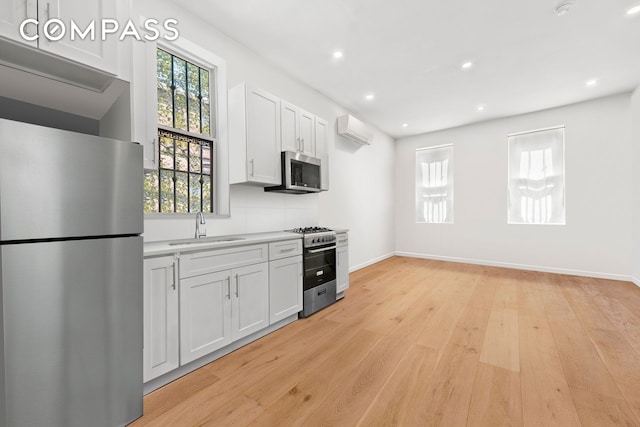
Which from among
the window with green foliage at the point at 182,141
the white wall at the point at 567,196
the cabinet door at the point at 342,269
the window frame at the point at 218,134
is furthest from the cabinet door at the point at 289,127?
the white wall at the point at 567,196

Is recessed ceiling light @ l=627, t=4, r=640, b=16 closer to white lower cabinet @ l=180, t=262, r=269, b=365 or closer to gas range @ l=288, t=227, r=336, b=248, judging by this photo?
gas range @ l=288, t=227, r=336, b=248

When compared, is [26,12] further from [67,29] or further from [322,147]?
[322,147]

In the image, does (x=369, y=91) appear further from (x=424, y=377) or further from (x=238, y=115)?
(x=424, y=377)

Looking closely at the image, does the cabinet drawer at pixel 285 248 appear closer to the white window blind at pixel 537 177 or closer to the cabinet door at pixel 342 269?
the cabinet door at pixel 342 269

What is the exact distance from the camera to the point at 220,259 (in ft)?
6.70

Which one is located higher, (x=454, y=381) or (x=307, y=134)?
(x=307, y=134)

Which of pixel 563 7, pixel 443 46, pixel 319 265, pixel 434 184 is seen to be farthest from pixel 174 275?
pixel 434 184

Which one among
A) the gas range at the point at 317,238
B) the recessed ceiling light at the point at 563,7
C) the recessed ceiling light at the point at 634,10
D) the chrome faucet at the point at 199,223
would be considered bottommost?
the gas range at the point at 317,238

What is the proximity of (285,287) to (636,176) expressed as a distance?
5454 millimetres

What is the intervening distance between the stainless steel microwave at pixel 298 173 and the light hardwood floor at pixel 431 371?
1.54 metres

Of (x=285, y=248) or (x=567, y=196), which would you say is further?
(x=567, y=196)

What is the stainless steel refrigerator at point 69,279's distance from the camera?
110 cm

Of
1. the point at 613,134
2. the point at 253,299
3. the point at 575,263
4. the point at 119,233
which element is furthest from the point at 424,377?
the point at 613,134

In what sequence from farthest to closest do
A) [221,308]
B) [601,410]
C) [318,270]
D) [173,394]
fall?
[318,270] < [221,308] < [173,394] < [601,410]
